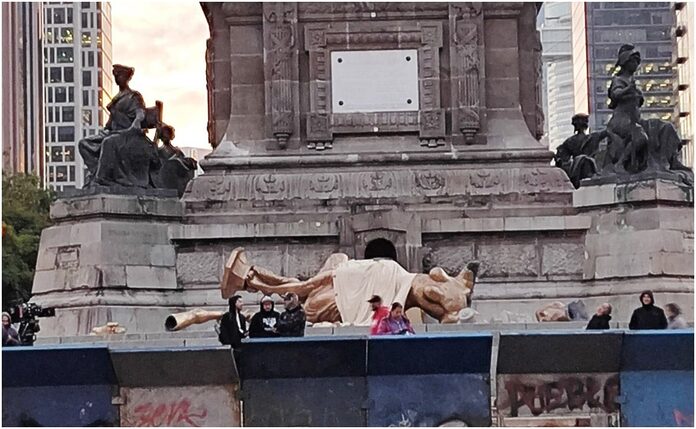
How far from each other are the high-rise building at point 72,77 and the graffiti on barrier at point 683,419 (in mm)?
143990

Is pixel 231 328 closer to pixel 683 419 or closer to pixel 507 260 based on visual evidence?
pixel 683 419

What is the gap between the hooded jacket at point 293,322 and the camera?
871 inches

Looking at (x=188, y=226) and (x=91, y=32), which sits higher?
(x=91, y=32)

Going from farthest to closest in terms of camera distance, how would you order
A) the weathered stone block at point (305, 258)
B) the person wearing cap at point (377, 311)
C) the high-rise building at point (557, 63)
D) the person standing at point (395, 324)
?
the high-rise building at point (557, 63)
the weathered stone block at point (305, 258)
the person wearing cap at point (377, 311)
the person standing at point (395, 324)

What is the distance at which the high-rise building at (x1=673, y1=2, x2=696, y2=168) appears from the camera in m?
108

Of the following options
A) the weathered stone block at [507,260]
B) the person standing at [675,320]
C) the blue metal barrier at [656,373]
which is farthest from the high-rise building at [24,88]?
the blue metal barrier at [656,373]

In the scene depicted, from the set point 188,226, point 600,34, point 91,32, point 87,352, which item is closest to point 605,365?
point 87,352

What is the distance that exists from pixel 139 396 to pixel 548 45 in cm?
15945

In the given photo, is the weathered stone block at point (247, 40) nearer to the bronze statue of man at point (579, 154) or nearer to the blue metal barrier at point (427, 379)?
the bronze statue of man at point (579, 154)

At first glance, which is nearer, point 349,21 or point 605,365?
point 605,365

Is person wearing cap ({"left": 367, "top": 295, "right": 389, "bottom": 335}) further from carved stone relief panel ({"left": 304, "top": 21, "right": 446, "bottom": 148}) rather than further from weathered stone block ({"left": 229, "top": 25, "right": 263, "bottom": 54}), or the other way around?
weathered stone block ({"left": 229, "top": 25, "right": 263, "bottom": 54})

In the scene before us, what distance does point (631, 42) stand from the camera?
419ft

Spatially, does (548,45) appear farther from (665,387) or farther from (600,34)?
(665,387)

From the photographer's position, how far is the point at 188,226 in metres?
30.9
